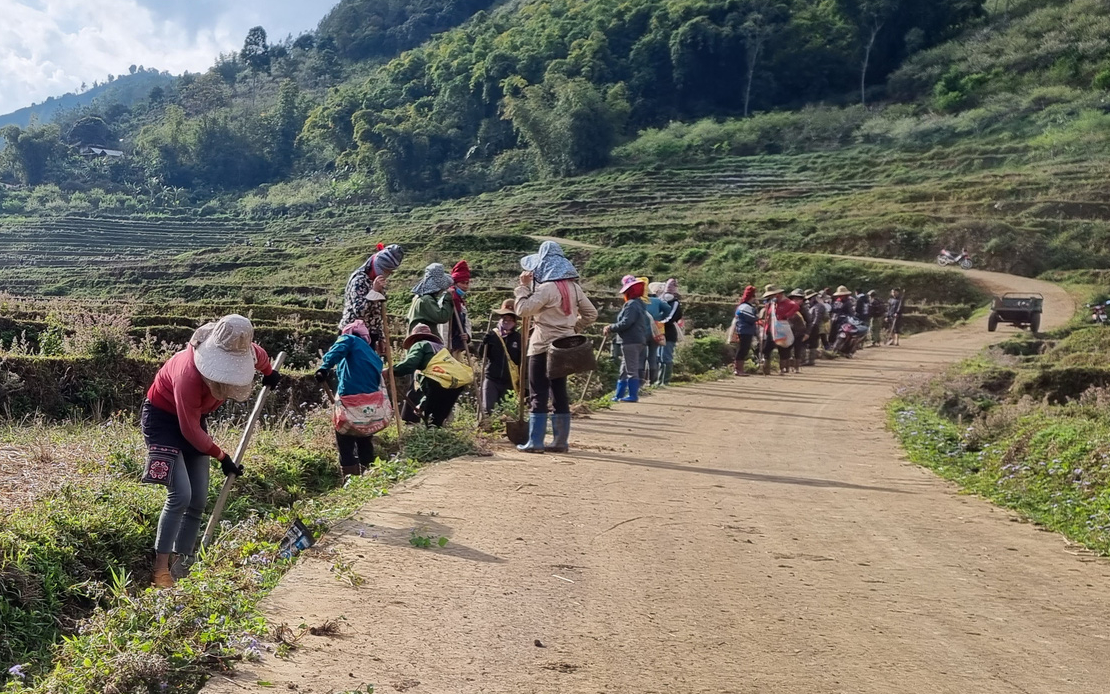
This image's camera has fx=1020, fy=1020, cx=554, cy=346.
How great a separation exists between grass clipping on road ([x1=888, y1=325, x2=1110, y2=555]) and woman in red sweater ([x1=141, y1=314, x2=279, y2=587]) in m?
5.37

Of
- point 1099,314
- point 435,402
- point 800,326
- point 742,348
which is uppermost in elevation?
point 435,402

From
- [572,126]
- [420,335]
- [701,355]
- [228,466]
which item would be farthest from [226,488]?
[572,126]

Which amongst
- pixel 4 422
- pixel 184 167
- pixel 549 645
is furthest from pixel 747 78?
pixel 549 645

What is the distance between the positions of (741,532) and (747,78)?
275 ft

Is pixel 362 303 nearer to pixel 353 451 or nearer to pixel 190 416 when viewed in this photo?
pixel 353 451

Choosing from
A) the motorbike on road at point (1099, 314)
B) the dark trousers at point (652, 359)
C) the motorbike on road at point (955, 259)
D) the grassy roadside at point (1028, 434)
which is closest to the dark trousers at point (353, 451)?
the grassy roadside at point (1028, 434)

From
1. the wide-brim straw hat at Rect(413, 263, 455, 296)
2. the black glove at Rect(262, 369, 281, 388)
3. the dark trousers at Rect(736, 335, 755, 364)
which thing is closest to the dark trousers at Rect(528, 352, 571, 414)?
the wide-brim straw hat at Rect(413, 263, 455, 296)

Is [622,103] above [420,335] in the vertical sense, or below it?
above

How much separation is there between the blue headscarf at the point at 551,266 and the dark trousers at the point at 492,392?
7.41 feet

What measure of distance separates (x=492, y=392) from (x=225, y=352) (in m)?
5.72

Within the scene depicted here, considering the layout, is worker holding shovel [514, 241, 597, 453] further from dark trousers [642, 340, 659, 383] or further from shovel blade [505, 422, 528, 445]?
dark trousers [642, 340, 659, 383]

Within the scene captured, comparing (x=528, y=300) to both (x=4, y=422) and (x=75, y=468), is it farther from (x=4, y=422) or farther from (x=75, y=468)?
(x=4, y=422)

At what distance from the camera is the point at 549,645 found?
14.1ft

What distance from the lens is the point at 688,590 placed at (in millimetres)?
5129
